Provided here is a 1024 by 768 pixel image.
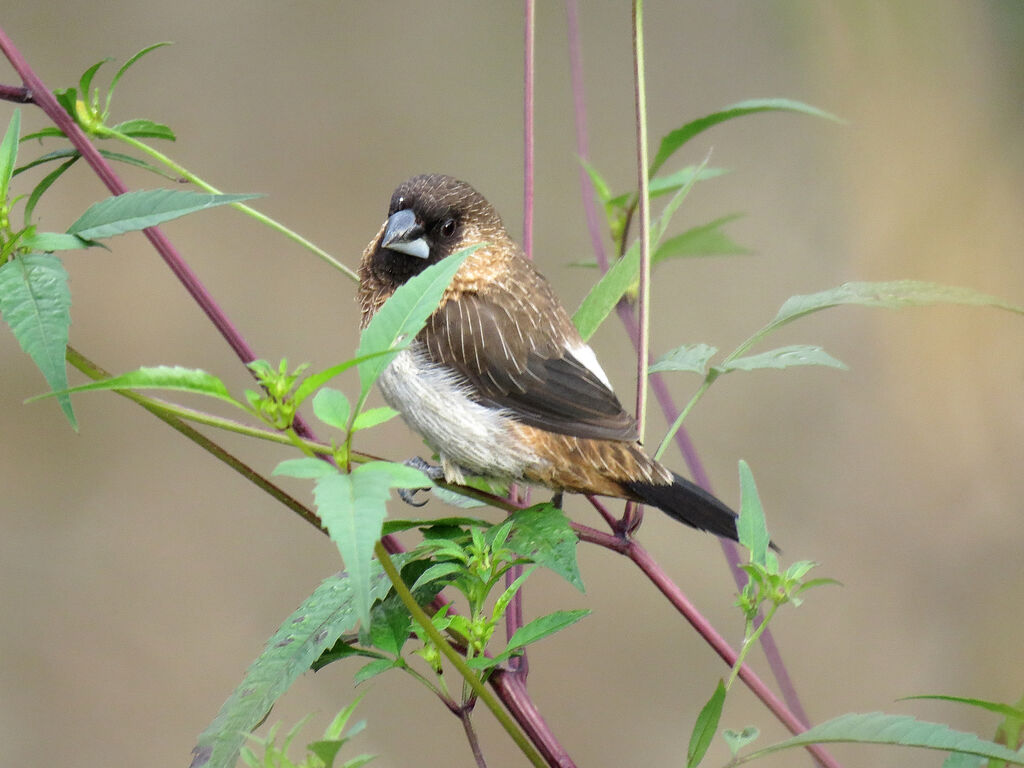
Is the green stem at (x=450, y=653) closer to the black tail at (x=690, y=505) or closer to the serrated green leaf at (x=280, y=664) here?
the serrated green leaf at (x=280, y=664)

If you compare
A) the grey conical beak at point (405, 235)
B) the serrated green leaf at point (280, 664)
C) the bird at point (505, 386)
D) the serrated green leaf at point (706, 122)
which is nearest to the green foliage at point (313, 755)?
the serrated green leaf at point (280, 664)

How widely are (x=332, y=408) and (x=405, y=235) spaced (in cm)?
115

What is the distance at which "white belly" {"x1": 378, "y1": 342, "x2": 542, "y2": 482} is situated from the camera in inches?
75.5

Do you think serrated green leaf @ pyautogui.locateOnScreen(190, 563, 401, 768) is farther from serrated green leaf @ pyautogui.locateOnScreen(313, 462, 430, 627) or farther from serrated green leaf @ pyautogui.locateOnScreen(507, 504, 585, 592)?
serrated green leaf @ pyautogui.locateOnScreen(313, 462, 430, 627)

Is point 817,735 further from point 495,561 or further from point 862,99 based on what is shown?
point 862,99

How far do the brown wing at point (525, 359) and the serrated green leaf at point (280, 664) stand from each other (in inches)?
25.4

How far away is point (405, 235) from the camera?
2.15 metres

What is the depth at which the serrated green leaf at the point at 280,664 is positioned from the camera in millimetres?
1223

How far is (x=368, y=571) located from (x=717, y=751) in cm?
382

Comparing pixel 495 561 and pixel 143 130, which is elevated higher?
pixel 143 130

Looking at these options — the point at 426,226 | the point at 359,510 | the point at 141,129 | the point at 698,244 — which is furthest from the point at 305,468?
the point at 426,226

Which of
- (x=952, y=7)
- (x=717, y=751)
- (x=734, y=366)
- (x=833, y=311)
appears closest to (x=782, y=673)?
(x=734, y=366)

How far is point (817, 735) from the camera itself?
1.15m

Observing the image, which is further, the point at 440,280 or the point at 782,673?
the point at 782,673
